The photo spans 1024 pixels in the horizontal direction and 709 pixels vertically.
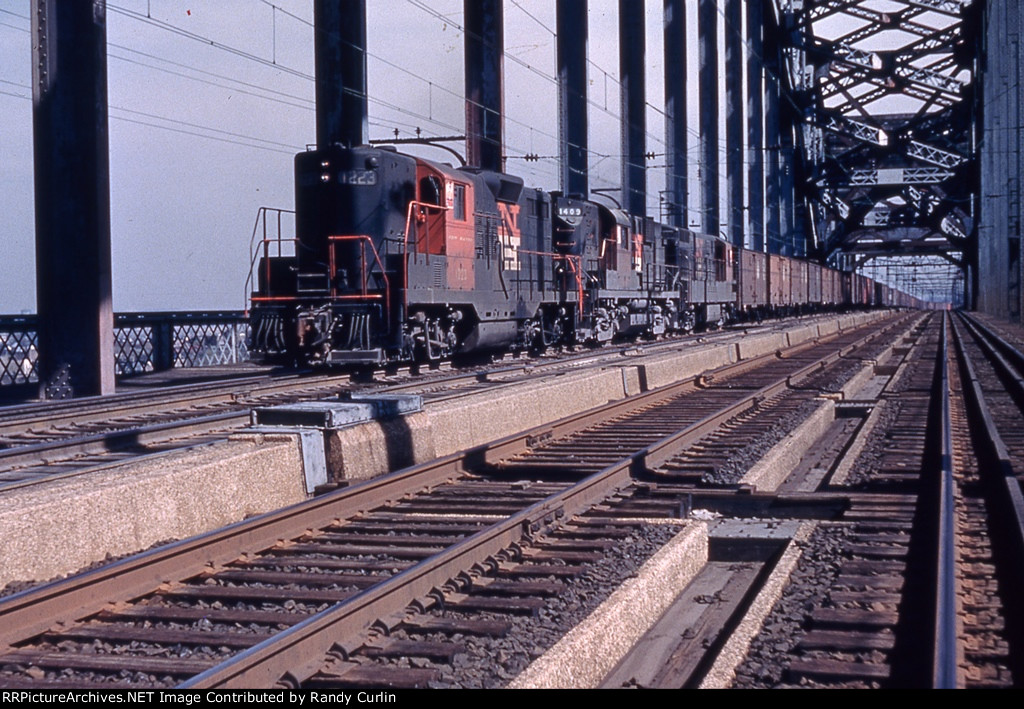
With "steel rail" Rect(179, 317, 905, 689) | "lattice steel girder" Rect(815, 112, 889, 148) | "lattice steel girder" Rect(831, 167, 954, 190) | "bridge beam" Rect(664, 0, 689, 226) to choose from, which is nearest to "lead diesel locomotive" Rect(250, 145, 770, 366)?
"steel rail" Rect(179, 317, 905, 689)

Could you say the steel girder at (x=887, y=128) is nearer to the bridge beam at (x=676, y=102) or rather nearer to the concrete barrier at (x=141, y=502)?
the bridge beam at (x=676, y=102)

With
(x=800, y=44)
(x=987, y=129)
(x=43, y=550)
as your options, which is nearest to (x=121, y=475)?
(x=43, y=550)

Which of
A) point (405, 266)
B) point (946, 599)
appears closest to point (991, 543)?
point (946, 599)

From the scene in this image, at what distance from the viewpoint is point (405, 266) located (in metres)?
15.2

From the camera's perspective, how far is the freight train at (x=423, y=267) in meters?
15.3

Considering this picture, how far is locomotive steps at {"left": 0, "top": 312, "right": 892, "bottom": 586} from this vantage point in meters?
5.36

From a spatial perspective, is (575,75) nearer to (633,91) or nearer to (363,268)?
(633,91)

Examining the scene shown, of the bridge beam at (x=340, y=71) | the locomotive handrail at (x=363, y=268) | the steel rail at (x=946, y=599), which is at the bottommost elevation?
the steel rail at (x=946, y=599)

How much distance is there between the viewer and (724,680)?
168 inches

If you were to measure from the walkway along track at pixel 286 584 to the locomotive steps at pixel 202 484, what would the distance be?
1.83 feet

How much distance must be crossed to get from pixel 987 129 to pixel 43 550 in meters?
57.2

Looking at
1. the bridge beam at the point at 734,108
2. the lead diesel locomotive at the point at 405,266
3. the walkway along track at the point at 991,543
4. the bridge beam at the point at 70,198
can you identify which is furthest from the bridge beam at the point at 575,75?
the bridge beam at the point at 734,108

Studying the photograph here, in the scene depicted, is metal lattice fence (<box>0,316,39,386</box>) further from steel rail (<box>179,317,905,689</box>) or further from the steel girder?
the steel girder
